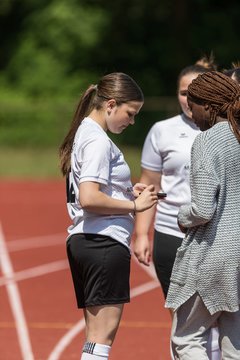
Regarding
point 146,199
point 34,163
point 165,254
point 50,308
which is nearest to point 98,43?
point 34,163

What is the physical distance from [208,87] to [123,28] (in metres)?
30.9

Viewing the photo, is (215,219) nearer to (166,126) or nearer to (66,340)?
(166,126)

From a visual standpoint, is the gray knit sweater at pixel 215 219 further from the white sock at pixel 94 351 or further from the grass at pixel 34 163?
the grass at pixel 34 163

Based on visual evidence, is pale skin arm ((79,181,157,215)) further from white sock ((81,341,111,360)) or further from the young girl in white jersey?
white sock ((81,341,111,360))

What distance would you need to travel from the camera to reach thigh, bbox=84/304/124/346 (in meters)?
5.39

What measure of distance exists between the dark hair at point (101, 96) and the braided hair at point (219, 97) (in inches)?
19.5

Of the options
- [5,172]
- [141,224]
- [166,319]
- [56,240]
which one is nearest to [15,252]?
[56,240]

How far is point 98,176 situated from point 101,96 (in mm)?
524

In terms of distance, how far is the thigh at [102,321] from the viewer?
5.39 meters

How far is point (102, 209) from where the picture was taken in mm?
5242

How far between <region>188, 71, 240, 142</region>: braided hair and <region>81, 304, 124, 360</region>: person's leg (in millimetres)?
1164

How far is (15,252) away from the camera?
14.3m

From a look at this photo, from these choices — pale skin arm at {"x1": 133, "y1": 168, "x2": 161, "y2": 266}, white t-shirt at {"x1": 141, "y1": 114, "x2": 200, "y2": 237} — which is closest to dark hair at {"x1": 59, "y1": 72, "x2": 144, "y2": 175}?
pale skin arm at {"x1": 133, "y1": 168, "x2": 161, "y2": 266}

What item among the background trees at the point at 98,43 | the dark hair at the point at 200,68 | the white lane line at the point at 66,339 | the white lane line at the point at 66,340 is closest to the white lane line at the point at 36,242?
the white lane line at the point at 66,339
